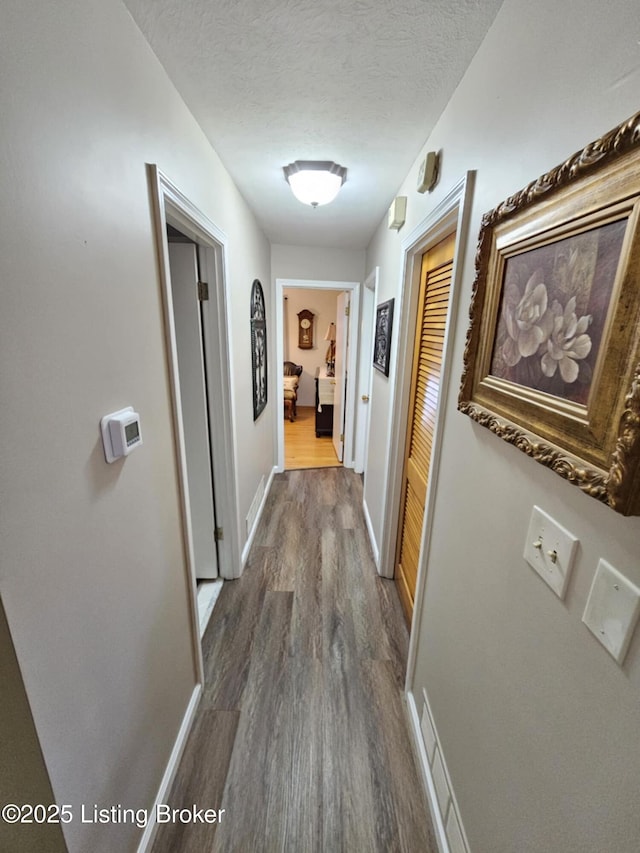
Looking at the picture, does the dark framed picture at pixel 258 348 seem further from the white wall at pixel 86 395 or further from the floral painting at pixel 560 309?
the floral painting at pixel 560 309

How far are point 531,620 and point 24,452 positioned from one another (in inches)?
39.1

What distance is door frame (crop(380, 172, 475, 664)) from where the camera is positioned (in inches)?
39.7

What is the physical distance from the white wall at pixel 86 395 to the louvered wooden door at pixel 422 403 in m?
1.07

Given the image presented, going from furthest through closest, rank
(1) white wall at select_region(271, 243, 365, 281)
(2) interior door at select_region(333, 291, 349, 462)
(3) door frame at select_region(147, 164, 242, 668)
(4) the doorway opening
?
(4) the doorway opening, (2) interior door at select_region(333, 291, 349, 462), (1) white wall at select_region(271, 243, 365, 281), (3) door frame at select_region(147, 164, 242, 668)

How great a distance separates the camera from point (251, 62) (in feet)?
3.26

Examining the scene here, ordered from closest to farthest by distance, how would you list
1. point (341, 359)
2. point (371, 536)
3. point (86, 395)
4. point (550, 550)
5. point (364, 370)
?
point (550, 550)
point (86, 395)
point (371, 536)
point (364, 370)
point (341, 359)

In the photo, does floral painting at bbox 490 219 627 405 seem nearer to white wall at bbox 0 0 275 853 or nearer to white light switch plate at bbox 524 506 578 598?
white light switch plate at bbox 524 506 578 598

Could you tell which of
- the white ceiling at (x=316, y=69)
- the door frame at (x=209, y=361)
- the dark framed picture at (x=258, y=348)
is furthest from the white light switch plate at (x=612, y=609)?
the dark framed picture at (x=258, y=348)

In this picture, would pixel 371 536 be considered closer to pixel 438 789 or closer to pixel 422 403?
pixel 422 403

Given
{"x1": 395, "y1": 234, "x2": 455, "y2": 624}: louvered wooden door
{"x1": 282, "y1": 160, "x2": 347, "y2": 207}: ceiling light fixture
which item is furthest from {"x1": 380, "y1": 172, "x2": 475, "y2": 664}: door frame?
{"x1": 282, "y1": 160, "x2": 347, "y2": 207}: ceiling light fixture

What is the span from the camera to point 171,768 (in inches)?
45.5

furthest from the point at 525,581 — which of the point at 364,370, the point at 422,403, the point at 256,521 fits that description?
the point at 364,370

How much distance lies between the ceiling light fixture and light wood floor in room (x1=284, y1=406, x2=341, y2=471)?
2734 millimetres

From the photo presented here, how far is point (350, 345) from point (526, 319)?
9.40ft
